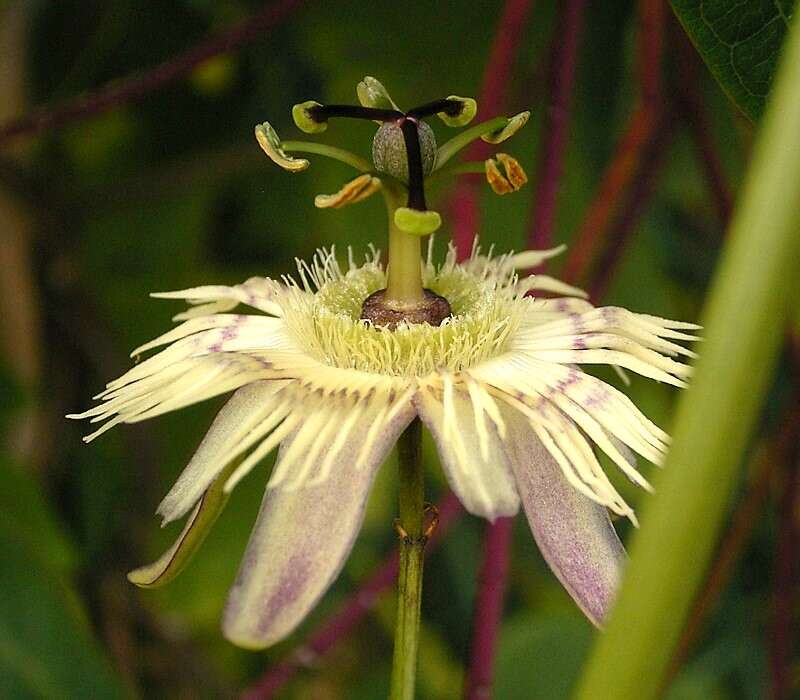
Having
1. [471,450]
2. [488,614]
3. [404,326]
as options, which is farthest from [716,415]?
[488,614]

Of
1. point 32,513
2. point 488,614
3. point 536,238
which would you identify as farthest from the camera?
point 32,513

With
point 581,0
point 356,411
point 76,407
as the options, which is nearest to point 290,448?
point 356,411

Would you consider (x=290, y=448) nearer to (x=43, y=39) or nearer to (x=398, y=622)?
(x=398, y=622)

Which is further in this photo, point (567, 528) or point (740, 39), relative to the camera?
point (740, 39)

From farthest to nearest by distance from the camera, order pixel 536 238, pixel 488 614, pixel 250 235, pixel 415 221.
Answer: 1. pixel 250 235
2. pixel 536 238
3. pixel 488 614
4. pixel 415 221

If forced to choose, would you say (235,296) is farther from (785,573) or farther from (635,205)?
(785,573)

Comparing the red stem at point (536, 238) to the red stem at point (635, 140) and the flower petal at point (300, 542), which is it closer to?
the red stem at point (635, 140)
